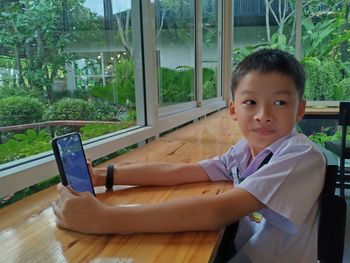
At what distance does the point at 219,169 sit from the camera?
3.04 feet

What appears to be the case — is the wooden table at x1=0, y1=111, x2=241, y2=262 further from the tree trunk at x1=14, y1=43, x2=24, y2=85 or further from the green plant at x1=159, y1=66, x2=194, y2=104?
the green plant at x1=159, y1=66, x2=194, y2=104

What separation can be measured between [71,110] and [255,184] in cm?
74

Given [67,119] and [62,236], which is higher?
[67,119]

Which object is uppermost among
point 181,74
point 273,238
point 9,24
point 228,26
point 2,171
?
point 228,26

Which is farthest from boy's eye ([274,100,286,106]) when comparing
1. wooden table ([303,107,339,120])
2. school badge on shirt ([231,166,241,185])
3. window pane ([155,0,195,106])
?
wooden table ([303,107,339,120])

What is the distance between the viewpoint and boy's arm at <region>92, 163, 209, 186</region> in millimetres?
857

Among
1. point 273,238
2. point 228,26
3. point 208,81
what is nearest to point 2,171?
point 273,238

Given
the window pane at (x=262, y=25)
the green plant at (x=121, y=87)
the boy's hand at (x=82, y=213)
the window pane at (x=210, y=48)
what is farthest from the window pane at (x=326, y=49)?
the boy's hand at (x=82, y=213)

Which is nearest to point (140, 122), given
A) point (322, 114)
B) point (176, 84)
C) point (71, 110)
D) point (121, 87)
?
point (121, 87)

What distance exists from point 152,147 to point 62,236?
2.78ft

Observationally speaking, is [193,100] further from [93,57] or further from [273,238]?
[273,238]

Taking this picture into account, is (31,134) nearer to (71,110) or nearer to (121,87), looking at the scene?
(71,110)

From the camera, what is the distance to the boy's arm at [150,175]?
0.86 m

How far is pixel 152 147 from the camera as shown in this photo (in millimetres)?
1416
